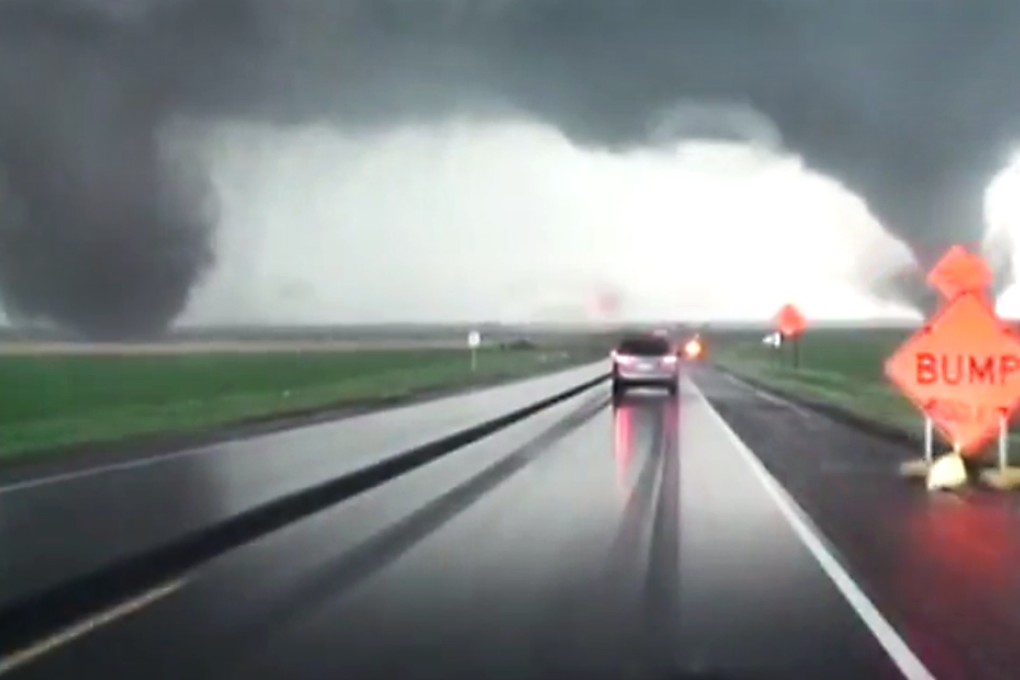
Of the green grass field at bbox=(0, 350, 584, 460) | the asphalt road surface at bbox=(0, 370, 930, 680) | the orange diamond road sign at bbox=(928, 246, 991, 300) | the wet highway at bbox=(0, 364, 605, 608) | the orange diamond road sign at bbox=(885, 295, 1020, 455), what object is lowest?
the asphalt road surface at bbox=(0, 370, 930, 680)

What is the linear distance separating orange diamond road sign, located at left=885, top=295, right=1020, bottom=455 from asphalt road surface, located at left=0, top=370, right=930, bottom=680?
2.51 metres

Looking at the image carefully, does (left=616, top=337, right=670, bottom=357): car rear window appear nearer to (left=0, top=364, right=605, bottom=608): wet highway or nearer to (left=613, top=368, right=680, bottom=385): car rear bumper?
(left=613, top=368, right=680, bottom=385): car rear bumper

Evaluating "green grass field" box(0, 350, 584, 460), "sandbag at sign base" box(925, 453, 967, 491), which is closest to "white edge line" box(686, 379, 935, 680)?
"sandbag at sign base" box(925, 453, 967, 491)

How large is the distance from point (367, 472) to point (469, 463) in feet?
11.7

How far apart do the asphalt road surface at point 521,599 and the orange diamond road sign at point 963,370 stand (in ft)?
8.25

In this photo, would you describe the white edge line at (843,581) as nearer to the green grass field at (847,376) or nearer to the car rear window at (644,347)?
the green grass field at (847,376)

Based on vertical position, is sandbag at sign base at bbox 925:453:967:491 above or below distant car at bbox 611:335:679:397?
below

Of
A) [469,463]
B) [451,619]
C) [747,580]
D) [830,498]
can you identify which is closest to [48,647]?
[451,619]

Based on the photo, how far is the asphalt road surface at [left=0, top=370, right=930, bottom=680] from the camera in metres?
10.1

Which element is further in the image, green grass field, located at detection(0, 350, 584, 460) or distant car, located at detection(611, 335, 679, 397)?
distant car, located at detection(611, 335, 679, 397)

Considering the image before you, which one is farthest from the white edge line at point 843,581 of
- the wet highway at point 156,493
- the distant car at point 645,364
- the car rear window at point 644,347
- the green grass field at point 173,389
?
the car rear window at point 644,347

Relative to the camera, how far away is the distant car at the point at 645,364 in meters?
52.8

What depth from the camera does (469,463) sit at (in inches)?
1035

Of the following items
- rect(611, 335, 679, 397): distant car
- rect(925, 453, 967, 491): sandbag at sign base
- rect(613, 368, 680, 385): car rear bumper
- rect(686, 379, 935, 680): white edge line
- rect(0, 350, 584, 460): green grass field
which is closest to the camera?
rect(686, 379, 935, 680): white edge line
